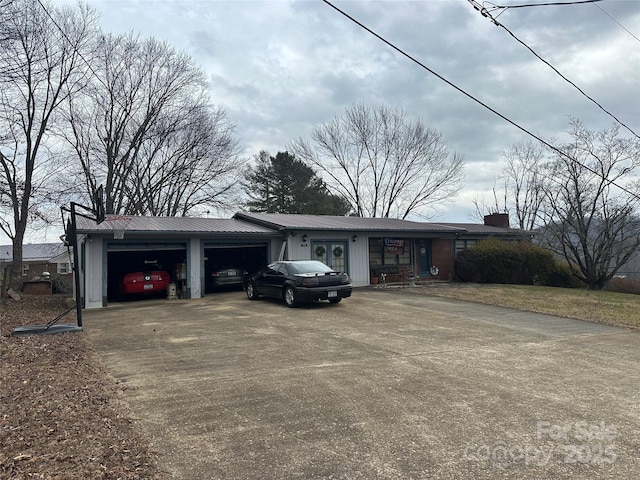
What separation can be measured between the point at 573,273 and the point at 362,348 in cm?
2147

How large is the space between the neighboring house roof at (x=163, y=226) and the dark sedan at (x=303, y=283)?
3591 mm

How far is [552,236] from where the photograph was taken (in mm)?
26938

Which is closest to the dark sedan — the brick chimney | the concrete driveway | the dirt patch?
the concrete driveway

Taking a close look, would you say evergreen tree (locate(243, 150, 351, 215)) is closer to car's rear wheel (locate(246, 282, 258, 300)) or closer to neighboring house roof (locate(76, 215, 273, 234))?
neighboring house roof (locate(76, 215, 273, 234))

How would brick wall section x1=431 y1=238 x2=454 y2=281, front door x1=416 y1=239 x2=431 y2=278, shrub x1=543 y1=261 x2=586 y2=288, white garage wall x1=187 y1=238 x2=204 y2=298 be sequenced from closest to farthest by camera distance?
white garage wall x1=187 y1=238 x2=204 y2=298 < front door x1=416 y1=239 x2=431 y2=278 < shrub x1=543 y1=261 x2=586 y2=288 < brick wall section x1=431 y1=238 x2=454 y2=281

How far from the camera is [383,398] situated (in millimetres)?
4793

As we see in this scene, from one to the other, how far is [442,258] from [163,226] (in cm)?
1420

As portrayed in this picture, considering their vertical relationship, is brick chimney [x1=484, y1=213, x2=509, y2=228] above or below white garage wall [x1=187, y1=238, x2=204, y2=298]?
above

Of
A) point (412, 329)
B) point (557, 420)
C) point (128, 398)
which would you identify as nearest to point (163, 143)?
point (412, 329)

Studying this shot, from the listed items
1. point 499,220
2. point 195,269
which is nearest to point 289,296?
point 195,269

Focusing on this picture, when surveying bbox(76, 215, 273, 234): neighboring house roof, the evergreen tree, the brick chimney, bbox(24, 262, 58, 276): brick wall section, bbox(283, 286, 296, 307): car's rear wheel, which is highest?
the evergreen tree

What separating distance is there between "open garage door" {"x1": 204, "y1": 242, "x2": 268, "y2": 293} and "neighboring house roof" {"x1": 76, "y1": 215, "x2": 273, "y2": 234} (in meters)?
0.80

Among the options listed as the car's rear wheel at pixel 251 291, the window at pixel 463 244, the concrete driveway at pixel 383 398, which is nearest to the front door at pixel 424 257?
the window at pixel 463 244

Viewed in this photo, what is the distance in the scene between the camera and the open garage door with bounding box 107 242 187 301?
1538 cm
